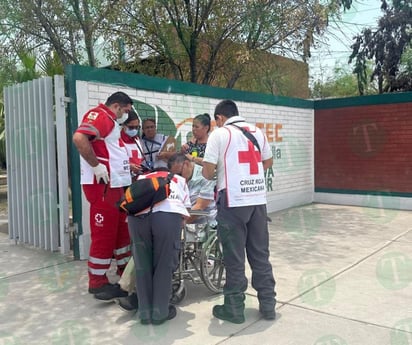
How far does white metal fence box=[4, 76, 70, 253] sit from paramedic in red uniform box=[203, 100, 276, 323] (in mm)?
2549

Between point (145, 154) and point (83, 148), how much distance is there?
1473 millimetres

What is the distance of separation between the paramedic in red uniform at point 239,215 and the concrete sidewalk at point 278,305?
0.19 m

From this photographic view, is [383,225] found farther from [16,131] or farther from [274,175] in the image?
[16,131]

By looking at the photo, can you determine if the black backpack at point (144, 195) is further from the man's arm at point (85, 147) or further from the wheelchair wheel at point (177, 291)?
the wheelchair wheel at point (177, 291)

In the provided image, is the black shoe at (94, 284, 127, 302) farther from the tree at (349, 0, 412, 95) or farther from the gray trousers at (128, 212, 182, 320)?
the tree at (349, 0, 412, 95)

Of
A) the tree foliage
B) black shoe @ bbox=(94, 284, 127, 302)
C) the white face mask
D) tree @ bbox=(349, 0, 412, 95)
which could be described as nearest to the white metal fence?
the white face mask

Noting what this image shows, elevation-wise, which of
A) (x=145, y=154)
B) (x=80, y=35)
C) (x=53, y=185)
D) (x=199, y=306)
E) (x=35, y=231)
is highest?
(x=80, y=35)

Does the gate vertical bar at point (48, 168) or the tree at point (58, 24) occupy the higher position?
the tree at point (58, 24)

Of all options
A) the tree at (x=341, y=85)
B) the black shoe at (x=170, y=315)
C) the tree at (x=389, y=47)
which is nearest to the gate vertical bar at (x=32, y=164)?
the black shoe at (x=170, y=315)

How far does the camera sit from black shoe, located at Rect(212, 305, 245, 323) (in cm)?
362

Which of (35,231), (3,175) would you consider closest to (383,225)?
(35,231)

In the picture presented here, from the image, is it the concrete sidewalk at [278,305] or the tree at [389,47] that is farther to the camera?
the tree at [389,47]

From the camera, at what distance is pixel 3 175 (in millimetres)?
20062

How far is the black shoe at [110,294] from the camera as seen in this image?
4.07 metres
